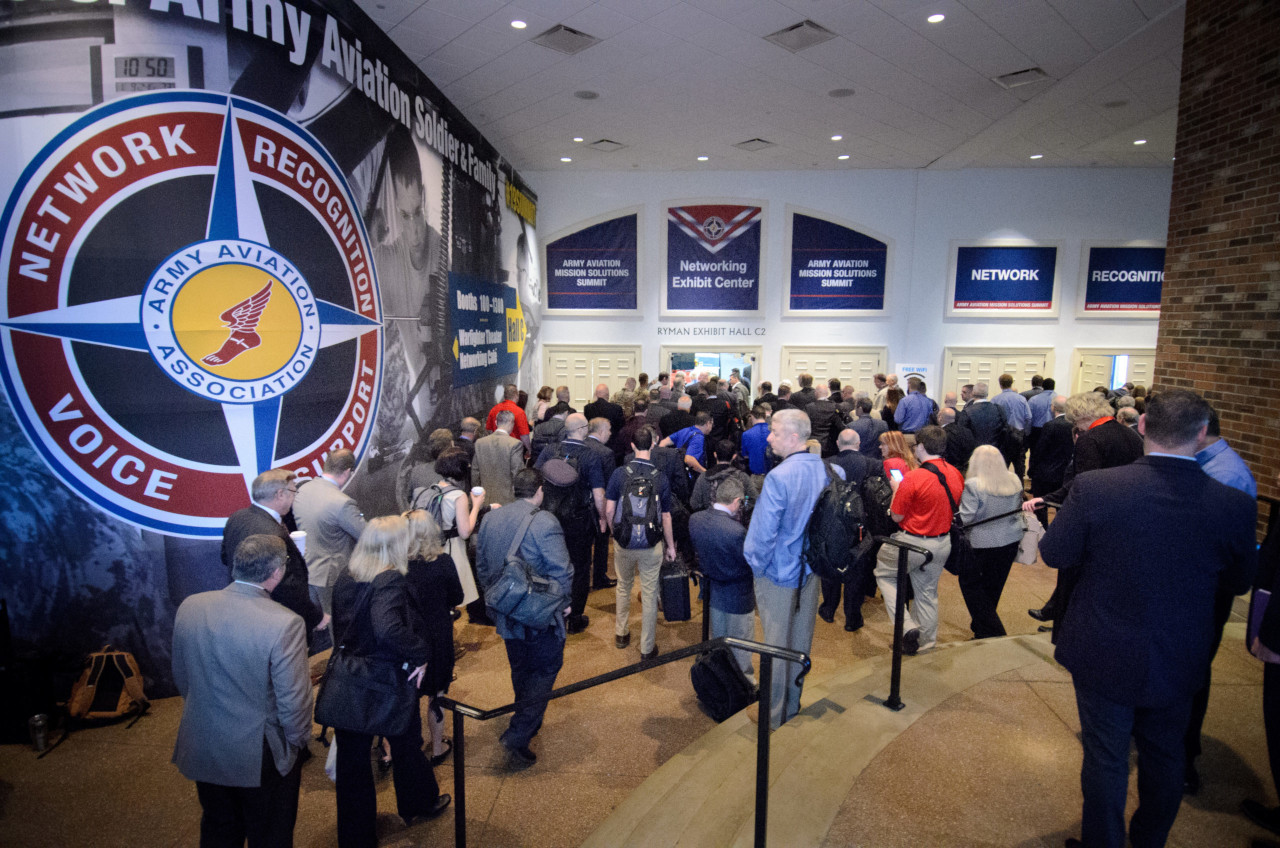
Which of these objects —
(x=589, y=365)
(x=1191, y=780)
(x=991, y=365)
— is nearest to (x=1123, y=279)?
(x=991, y=365)

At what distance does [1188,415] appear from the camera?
2193 mm

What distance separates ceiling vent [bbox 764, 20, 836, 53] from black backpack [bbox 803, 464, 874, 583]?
5274mm

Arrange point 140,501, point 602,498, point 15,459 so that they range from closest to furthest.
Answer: point 15,459 → point 140,501 → point 602,498

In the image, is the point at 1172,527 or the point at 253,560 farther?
the point at 253,560

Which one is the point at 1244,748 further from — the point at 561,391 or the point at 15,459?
the point at 561,391

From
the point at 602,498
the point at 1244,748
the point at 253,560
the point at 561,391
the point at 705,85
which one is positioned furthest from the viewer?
the point at 561,391

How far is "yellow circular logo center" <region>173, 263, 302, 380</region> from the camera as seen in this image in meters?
4.30

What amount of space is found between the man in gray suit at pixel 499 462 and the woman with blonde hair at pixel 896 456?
310 cm

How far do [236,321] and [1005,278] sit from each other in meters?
13.2

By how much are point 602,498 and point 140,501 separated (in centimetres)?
311

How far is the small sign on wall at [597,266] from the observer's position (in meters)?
13.1

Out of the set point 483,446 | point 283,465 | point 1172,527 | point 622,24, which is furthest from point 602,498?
point 622,24

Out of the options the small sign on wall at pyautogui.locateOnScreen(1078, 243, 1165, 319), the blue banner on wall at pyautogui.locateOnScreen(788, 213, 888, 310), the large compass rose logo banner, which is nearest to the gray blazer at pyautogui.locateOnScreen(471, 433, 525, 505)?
the large compass rose logo banner

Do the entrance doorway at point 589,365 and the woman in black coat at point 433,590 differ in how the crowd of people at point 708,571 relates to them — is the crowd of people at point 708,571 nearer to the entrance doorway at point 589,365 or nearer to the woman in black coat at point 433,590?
the woman in black coat at point 433,590
